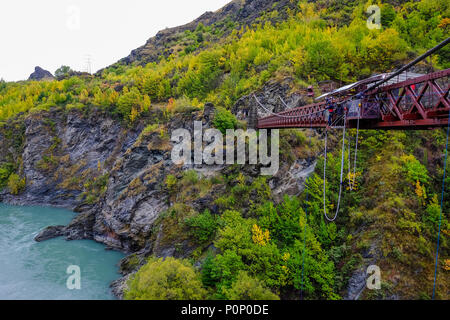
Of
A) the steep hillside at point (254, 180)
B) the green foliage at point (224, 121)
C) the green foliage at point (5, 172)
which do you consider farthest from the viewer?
the green foliage at point (5, 172)

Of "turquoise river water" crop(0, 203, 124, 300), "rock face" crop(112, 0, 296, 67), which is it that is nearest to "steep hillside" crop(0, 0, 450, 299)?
"turquoise river water" crop(0, 203, 124, 300)

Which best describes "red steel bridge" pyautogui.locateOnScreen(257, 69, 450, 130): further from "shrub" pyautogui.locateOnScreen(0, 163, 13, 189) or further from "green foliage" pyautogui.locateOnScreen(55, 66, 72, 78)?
"green foliage" pyautogui.locateOnScreen(55, 66, 72, 78)

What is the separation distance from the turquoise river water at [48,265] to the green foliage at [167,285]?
6828 millimetres

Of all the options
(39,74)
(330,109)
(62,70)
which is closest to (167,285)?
(330,109)

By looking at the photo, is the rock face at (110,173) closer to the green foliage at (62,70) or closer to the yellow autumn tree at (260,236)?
the yellow autumn tree at (260,236)

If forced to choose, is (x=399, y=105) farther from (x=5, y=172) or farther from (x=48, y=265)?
(x=5, y=172)

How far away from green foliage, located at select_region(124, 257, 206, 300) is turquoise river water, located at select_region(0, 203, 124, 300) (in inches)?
269

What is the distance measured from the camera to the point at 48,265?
20047mm

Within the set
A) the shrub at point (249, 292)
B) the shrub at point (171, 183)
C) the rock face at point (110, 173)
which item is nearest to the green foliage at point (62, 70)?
the rock face at point (110, 173)

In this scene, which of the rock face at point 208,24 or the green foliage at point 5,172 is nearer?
the green foliage at point 5,172

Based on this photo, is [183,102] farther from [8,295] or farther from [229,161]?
[8,295]

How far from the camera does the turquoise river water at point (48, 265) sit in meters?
16.7

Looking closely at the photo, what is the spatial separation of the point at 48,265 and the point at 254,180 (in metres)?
19.5
